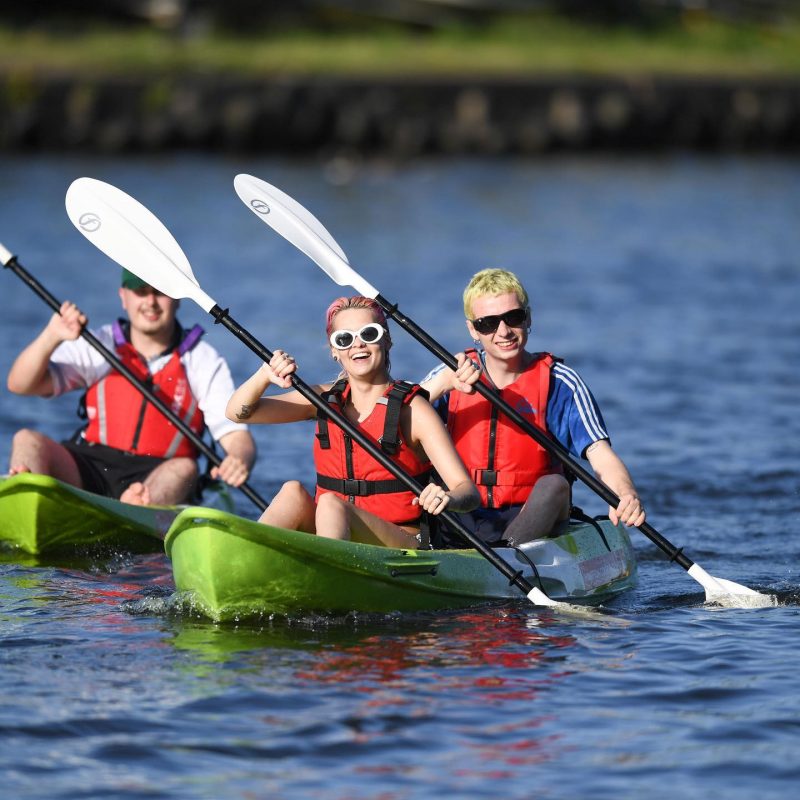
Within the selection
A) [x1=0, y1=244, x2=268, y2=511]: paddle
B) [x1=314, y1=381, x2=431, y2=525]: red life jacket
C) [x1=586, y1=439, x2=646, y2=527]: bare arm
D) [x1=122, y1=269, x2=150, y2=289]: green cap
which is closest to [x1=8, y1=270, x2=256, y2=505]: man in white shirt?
[x1=122, y1=269, x2=150, y2=289]: green cap

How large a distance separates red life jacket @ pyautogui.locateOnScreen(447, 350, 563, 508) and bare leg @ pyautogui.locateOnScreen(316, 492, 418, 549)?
47 centimetres

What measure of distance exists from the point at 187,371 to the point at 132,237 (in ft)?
2.45

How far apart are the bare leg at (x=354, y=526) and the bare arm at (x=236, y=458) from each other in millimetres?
726

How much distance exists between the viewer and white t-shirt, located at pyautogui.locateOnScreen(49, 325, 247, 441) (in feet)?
23.3

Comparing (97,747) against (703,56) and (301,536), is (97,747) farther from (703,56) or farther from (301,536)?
(703,56)

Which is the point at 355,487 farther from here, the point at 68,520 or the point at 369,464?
the point at 68,520

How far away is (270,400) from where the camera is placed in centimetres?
590

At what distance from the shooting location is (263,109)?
26.9m

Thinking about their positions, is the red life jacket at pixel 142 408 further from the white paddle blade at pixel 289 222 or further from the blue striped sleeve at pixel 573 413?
the blue striped sleeve at pixel 573 413

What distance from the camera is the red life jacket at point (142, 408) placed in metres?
7.16

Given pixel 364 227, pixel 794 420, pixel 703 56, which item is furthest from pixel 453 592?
pixel 703 56

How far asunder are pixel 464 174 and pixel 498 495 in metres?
19.9

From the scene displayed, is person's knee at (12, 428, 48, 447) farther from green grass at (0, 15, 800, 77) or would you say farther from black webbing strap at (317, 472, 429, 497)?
green grass at (0, 15, 800, 77)

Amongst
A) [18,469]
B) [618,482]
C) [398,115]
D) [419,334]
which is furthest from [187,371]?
[398,115]
